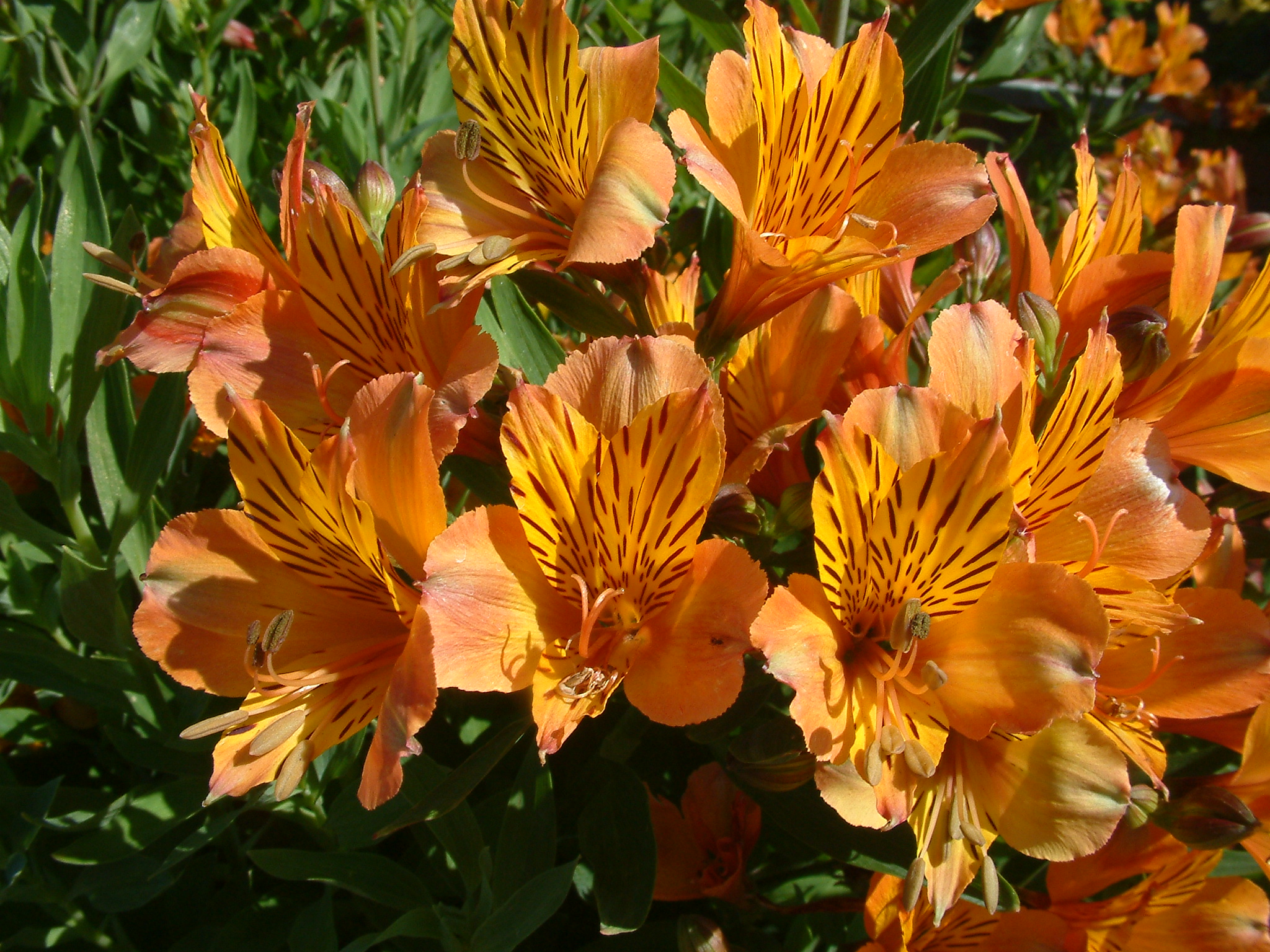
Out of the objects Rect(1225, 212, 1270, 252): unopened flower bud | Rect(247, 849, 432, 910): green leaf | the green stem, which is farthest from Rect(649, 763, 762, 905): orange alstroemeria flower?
the green stem

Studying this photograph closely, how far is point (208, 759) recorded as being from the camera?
122 centimetres

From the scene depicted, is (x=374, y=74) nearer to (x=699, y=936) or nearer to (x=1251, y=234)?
(x=1251, y=234)

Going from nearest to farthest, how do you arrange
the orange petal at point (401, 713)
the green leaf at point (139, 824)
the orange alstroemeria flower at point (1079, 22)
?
the orange petal at point (401, 713), the green leaf at point (139, 824), the orange alstroemeria flower at point (1079, 22)

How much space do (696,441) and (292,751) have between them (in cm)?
44

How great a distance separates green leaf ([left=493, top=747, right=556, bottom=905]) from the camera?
3.38 ft

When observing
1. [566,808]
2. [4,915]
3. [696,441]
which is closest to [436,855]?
[566,808]

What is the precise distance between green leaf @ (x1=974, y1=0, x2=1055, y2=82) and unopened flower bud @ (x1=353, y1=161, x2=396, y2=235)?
6.06 feet

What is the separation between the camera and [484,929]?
94cm

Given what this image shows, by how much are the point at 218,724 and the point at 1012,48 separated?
2384 millimetres

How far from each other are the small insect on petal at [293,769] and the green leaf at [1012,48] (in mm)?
2213

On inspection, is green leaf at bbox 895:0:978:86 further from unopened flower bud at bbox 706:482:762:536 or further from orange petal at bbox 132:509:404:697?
orange petal at bbox 132:509:404:697

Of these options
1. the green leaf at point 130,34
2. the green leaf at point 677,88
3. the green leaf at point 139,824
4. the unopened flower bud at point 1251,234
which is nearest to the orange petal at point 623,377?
the green leaf at point 677,88

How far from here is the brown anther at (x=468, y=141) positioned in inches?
33.6

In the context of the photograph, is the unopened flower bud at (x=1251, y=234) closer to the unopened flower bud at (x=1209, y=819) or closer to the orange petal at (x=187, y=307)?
the unopened flower bud at (x=1209, y=819)
